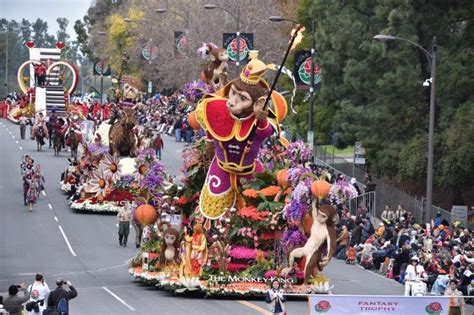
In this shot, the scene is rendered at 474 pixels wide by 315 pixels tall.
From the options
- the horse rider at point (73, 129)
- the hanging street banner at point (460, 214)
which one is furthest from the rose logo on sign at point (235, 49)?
the hanging street banner at point (460, 214)

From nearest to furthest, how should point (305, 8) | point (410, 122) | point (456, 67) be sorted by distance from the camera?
point (456, 67) → point (410, 122) → point (305, 8)

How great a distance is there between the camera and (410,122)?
55.4m

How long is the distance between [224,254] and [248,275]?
2.42 ft

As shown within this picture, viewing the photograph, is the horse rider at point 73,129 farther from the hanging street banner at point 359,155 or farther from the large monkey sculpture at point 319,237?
the large monkey sculpture at point 319,237

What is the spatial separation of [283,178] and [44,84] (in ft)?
212

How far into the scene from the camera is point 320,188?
1260 inches

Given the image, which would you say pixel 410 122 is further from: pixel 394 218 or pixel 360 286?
pixel 360 286

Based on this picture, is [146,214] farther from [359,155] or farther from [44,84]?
[44,84]

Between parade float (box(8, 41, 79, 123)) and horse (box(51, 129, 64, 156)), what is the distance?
1610 centimetres

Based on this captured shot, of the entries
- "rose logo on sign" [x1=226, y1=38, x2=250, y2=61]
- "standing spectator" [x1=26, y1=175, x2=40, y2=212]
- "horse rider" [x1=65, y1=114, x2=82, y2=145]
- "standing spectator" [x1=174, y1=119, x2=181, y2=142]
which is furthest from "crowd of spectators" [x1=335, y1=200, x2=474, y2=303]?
"standing spectator" [x1=174, y1=119, x2=181, y2=142]

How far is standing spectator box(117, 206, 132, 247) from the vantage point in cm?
4365

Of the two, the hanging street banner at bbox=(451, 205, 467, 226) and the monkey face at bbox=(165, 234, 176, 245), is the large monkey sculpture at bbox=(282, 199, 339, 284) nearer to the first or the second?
the monkey face at bbox=(165, 234, 176, 245)

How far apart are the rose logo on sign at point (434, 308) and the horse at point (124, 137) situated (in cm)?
2789

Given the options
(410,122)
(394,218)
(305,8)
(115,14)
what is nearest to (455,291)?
(394,218)
